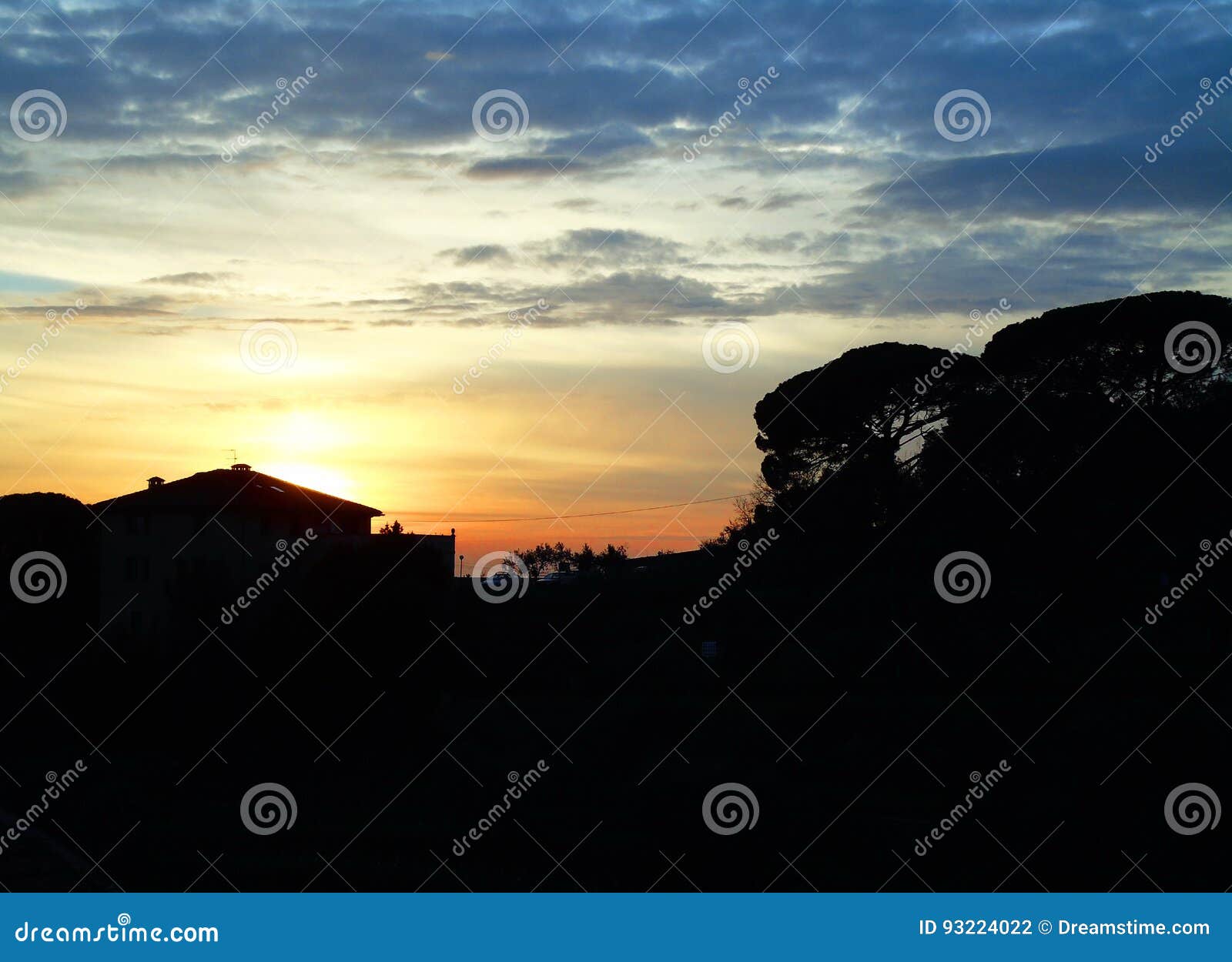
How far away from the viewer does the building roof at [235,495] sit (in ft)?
157

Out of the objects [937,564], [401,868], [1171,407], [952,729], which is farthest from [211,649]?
[1171,407]

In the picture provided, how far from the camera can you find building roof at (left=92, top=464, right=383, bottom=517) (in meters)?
48.0

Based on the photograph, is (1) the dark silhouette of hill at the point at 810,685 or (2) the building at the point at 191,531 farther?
(2) the building at the point at 191,531

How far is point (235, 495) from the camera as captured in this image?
4788cm

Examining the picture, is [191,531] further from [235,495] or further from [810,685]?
[810,685]

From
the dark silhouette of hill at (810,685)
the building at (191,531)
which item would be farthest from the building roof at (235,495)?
the dark silhouette of hill at (810,685)

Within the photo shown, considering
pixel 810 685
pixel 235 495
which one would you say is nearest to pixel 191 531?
pixel 235 495

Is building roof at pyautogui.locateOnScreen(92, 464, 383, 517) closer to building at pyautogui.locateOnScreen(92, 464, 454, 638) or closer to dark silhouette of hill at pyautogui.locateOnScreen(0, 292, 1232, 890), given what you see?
building at pyautogui.locateOnScreen(92, 464, 454, 638)

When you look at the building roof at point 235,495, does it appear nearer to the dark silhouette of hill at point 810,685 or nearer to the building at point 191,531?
the building at point 191,531

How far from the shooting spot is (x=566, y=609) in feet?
134

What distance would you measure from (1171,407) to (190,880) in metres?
32.2

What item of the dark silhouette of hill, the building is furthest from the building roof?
the dark silhouette of hill

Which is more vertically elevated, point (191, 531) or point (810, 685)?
point (191, 531)

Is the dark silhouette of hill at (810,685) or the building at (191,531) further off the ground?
the building at (191,531)
